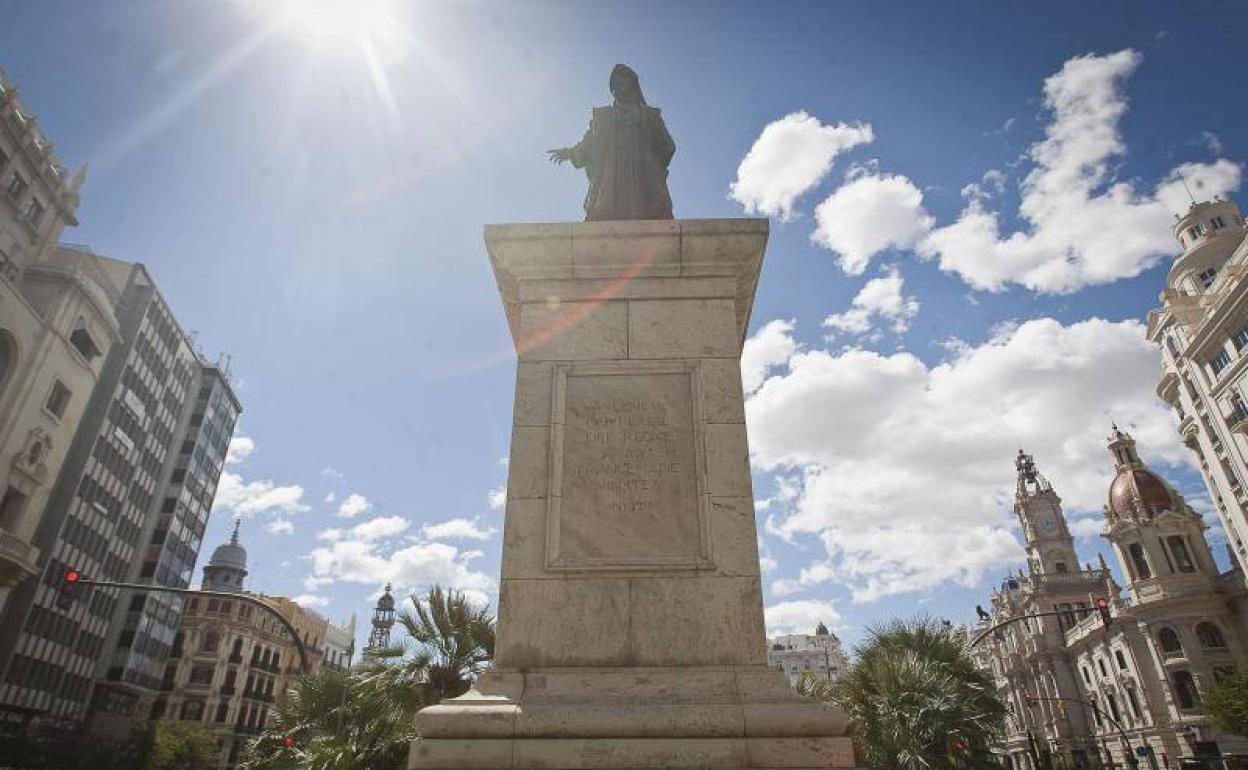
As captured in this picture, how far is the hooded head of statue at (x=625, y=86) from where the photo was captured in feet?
27.6

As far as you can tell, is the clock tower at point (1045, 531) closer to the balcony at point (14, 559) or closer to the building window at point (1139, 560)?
the building window at point (1139, 560)

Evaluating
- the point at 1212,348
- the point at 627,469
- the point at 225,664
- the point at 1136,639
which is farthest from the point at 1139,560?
the point at 225,664

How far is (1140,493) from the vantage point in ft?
207

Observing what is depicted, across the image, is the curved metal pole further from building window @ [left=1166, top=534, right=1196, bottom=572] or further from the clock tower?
the clock tower

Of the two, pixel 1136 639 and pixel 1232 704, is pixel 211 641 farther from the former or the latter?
pixel 1136 639

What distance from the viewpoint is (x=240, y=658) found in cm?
7362

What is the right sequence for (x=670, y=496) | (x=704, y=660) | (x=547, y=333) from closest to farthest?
(x=704, y=660) → (x=670, y=496) → (x=547, y=333)

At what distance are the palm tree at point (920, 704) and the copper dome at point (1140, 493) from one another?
5468 cm

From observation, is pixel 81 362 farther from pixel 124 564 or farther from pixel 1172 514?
pixel 1172 514

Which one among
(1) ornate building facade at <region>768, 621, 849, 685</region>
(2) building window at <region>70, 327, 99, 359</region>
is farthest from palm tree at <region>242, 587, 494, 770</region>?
(1) ornate building facade at <region>768, 621, 849, 685</region>

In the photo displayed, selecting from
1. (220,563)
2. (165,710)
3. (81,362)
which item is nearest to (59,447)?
(81,362)

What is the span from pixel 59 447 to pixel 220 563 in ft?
145

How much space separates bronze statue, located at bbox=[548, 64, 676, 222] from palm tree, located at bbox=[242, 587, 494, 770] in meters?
10.7

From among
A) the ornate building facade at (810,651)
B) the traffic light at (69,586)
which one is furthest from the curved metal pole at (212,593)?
the ornate building facade at (810,651)
